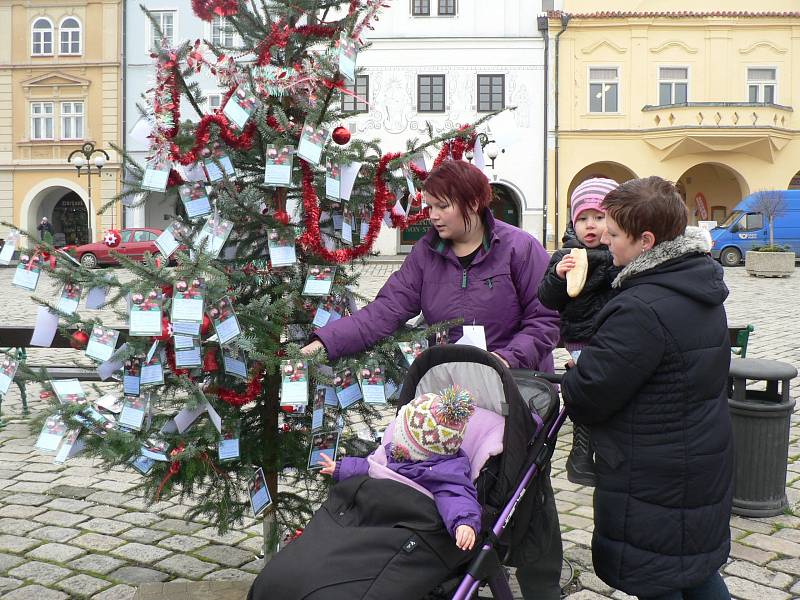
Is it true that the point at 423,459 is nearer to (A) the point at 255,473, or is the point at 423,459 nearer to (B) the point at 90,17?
(A) the point at 255,473

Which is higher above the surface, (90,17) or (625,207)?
(90,17)

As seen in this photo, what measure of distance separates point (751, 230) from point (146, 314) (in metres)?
26.0

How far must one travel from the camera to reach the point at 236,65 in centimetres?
347

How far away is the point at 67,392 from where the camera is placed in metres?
3.31

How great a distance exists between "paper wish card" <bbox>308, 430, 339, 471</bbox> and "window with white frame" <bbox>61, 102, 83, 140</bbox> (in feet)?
101

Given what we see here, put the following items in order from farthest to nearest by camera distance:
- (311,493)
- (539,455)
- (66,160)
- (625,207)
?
(66,160) < (311,493) < (539,455) < (625,207)

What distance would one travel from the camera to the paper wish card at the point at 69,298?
325 cm

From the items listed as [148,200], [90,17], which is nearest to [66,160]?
[90,17]

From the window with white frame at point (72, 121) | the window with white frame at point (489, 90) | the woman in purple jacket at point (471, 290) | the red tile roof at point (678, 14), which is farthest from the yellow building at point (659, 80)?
the woman in purple jacket at point (471, 290)

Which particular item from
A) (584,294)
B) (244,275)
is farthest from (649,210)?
(244,275)

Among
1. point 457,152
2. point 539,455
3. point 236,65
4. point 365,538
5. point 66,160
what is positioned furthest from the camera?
point 66,160

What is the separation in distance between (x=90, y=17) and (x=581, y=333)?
32.6 m

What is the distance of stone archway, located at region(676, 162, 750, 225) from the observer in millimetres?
32188

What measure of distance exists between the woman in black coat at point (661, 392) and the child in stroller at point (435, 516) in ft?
0.93
